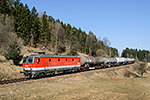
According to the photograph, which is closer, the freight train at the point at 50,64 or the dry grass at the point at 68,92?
the dry grass at the point at 68,92

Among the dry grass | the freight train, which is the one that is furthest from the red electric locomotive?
the dry grass

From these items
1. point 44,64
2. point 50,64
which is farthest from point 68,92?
point 50,64

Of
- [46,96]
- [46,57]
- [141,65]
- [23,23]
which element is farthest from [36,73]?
[23,23]

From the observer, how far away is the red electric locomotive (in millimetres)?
18870

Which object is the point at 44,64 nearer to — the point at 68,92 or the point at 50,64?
the point at 50,64

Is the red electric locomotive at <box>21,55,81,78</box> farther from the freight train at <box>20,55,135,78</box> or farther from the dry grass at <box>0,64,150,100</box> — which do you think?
the dry grass at <box>0,64,150,100</box>

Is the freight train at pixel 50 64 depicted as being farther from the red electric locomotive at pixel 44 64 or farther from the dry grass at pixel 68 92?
the dry grass at pixel 68 92

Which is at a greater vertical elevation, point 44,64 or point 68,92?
point 44,64

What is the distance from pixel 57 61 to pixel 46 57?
110 inches

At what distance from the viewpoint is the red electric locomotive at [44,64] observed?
18.9 m

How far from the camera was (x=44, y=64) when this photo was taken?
20.4 m

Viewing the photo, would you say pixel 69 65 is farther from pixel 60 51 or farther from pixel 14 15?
pixel 14 15

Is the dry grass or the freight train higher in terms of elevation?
the freight train

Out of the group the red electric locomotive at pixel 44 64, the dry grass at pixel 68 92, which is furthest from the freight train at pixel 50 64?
the dry grass at pixel 68 92
